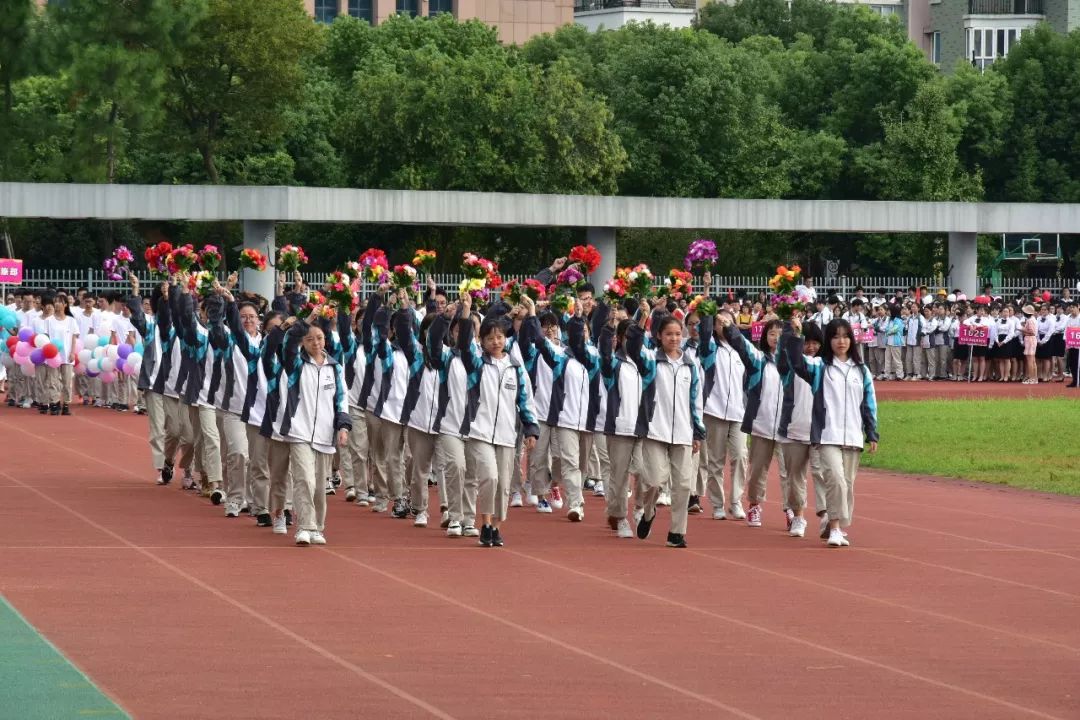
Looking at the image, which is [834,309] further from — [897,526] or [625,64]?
[625,64]

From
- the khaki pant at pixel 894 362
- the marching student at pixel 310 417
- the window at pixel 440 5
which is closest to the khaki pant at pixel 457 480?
the marching student at pixel 310 417

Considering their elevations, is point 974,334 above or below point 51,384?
above

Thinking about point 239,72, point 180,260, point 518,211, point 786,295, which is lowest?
point 786,295

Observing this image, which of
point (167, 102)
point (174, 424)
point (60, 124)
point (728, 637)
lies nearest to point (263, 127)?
point (167, 102)

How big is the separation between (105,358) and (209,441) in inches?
484

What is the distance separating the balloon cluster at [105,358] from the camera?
30047 millimetres

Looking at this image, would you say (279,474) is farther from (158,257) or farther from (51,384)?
(51,384)

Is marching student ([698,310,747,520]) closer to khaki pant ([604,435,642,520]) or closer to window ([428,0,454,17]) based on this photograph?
khaki pant ([604,435,642,520])

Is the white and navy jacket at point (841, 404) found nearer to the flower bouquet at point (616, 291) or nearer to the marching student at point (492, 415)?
the marching student at point (492, 415)

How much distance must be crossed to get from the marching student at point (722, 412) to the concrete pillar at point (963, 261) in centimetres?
→ 2975

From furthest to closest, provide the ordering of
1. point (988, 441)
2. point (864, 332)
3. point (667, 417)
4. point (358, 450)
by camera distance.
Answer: point (864, 332) → point (988, 441) → point (358, 450) → point (667, 417)

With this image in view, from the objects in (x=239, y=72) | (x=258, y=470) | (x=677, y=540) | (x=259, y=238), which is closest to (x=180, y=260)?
(x=258, y=470)

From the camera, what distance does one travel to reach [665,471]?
15.8 metres

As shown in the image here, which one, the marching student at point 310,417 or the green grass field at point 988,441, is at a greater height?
the marching student at point 310,417
